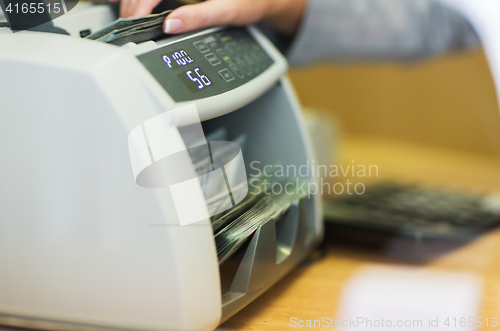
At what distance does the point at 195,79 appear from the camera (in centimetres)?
35

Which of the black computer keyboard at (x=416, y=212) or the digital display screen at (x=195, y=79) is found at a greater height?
the digital display screen at (x=195, y=79)

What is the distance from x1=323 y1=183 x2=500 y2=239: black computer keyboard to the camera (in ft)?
1.87

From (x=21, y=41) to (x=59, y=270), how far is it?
17cm

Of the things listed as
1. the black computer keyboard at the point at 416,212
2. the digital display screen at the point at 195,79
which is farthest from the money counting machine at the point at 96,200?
the black computer keyboard at the point at 416,212

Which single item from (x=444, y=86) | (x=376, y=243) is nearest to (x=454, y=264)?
(x=376, y=243)

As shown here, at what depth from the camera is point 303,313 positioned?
409mm

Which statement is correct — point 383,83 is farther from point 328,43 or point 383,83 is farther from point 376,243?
point 376,243

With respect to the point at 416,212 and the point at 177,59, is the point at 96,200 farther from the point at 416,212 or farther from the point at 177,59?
the point at 416,212

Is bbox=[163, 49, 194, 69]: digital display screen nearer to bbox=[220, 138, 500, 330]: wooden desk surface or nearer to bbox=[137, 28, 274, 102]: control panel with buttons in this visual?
bbox=[137, 28, 274, 102]: control panel with buttons

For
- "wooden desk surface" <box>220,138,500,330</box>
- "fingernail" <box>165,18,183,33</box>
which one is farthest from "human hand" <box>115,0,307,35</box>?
"wooden desk surface" <box>220,138,500,330</box>

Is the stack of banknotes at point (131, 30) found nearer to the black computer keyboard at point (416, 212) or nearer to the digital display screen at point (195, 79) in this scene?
the digital display screen at point (195, 79)

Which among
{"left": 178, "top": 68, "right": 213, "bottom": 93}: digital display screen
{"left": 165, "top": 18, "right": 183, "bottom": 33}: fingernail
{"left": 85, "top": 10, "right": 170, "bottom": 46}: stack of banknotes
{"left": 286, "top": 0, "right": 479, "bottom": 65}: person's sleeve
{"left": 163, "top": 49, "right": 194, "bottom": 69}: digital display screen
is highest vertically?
{"left": 85, "top": 10, "right": 170, "bottom": 46}: stack of banknotes

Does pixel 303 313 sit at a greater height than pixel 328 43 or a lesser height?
lesser

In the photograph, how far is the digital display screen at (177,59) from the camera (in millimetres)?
339
